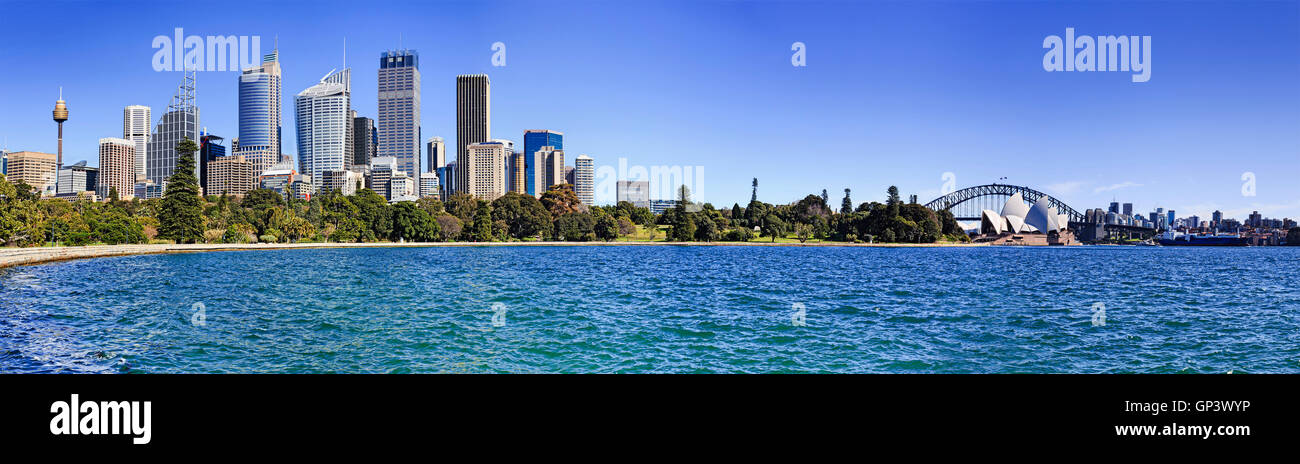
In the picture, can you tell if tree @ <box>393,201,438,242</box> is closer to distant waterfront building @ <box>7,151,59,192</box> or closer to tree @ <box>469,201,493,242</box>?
tree @ <box>469,201,493,242</box>

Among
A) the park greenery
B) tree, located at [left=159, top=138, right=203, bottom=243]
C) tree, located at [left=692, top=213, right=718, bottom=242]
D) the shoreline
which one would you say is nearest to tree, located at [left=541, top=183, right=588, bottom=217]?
the park greenery

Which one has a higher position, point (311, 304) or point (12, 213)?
point (12, 213)

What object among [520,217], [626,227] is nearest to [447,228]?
[520,217]

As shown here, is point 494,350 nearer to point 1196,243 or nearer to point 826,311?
point 826,311

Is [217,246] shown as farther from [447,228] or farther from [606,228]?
[606,228]

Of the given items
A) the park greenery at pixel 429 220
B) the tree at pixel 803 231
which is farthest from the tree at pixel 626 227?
the tree at pixel 803 231
